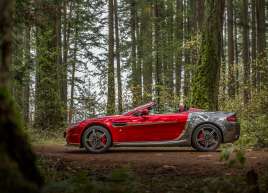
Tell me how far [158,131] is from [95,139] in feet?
5.37

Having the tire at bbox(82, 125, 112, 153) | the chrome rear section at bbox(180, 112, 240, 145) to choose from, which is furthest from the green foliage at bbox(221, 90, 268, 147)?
the tire at bbox(82, 125, 112, 153)

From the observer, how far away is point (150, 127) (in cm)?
1257

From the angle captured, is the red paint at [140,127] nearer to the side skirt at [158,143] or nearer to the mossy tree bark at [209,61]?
the side skirt at [158,143]

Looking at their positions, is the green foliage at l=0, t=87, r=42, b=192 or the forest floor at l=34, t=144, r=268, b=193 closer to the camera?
the green foliage at l=0, t=87, r=42, b=192

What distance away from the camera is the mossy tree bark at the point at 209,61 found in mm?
16406

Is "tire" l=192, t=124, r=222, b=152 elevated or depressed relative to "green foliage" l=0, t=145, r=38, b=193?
depressed

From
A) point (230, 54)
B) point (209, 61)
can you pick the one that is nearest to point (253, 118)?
point (209, 61)

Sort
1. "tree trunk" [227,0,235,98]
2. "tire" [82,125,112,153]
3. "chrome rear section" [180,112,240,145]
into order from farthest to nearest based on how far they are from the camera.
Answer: "tree trunk" [227,0,235,98], "tire" [82,125,112,153], "chrome rear section" [180,112,240,145]

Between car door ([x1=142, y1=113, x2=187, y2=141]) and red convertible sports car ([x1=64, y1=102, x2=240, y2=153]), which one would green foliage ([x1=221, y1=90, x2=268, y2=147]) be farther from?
car door ([x1=142, y1=113, x2=187, y2=141])

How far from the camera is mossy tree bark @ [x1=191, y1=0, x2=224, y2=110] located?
16406mm

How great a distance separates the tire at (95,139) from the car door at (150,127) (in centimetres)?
32

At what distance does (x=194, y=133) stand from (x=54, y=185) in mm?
8439

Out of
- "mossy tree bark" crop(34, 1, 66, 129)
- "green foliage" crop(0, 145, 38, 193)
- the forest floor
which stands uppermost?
"mossy tree bark" crop(34, 1, 66, 129)

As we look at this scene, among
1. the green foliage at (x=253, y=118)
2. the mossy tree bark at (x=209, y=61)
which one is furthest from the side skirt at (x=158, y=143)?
the mossy tree bark at (x=209, y=61)
